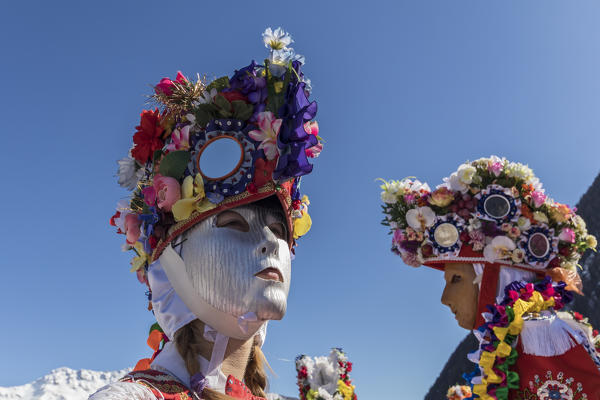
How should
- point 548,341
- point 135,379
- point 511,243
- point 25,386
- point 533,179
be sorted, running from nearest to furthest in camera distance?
1. point 135,379
2. point 548,341
3. point 511,243
4. point 533,179
5. point 25,386

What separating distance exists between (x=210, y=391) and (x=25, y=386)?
17296cm

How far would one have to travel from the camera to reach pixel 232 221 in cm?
300

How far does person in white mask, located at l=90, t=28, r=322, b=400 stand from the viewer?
281 cm

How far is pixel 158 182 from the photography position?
304 centimetres

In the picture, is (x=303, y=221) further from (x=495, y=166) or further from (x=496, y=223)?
(x=495, y=166)

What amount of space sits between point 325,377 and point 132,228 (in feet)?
22.1

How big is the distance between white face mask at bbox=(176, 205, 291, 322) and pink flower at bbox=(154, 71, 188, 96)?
3.06 ft

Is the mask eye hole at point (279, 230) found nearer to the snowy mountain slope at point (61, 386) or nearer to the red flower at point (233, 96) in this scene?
the red flower at point (233, 96)

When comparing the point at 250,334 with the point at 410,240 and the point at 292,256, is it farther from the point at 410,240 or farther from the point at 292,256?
the point at 410,240

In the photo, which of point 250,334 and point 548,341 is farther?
point 548,341

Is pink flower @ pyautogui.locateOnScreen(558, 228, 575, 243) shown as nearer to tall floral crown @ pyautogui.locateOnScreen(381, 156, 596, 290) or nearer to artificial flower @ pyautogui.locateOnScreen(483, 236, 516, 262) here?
tall floral crown @ pyautogui.locateOnScreen(381, 156, 596, 290)

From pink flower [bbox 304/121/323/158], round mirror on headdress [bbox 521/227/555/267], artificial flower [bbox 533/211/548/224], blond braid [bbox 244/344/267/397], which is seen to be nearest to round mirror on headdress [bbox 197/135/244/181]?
pink flower [bbox 304/121/323/158]

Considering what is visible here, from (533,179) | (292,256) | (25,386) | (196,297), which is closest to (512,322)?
(533,179)

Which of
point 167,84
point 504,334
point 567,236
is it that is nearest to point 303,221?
point 167,84
